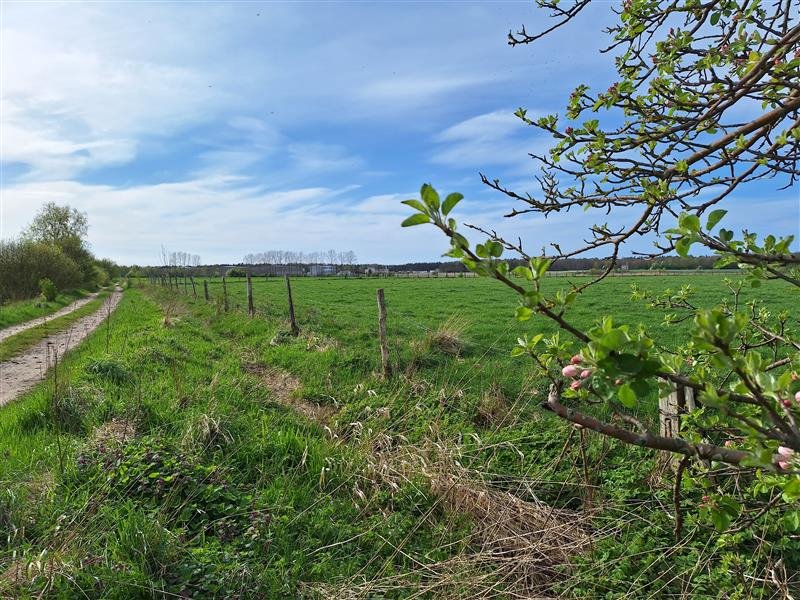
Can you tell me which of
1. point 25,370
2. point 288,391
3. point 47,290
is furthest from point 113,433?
point 47,290

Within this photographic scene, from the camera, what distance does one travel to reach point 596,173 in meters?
2.73

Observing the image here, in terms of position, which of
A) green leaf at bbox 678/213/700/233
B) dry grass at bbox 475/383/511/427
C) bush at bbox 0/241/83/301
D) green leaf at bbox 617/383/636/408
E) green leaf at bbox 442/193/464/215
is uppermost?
bush at bbox 0/241/83/301

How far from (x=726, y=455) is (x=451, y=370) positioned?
22.6 ft

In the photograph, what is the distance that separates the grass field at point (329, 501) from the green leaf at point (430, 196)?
2.71 meters

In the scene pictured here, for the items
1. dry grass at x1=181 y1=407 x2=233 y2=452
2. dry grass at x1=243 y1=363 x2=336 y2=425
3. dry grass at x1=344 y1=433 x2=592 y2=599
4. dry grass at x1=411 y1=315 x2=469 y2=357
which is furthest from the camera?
dry grass at x1=411 y1=315 x2=469 y2=357

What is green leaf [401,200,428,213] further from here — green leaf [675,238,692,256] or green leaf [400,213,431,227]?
green leaf [675,238,692,256]

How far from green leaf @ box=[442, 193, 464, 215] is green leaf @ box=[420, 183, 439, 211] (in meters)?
0.02

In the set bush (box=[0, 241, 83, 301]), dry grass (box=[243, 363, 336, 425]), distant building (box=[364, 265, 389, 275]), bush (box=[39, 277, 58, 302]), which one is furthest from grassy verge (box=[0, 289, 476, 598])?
distant building (box=[364, 265, 389, 275])

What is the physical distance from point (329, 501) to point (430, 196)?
3562mm

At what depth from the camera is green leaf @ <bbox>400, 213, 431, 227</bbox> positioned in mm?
1240

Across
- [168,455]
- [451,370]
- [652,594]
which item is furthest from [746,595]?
[451,370]

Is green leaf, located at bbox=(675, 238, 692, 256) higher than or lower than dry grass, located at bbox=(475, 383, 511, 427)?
higher

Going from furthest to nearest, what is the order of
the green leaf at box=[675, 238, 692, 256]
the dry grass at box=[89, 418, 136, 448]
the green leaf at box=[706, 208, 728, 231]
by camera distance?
the dry grass at box=[89, 418, 136, 448]
the green leaf at box=[675, 238, 692, 256]
the green leaf at box=[706, 208, 728, 231]

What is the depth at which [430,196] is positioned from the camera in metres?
1.22
